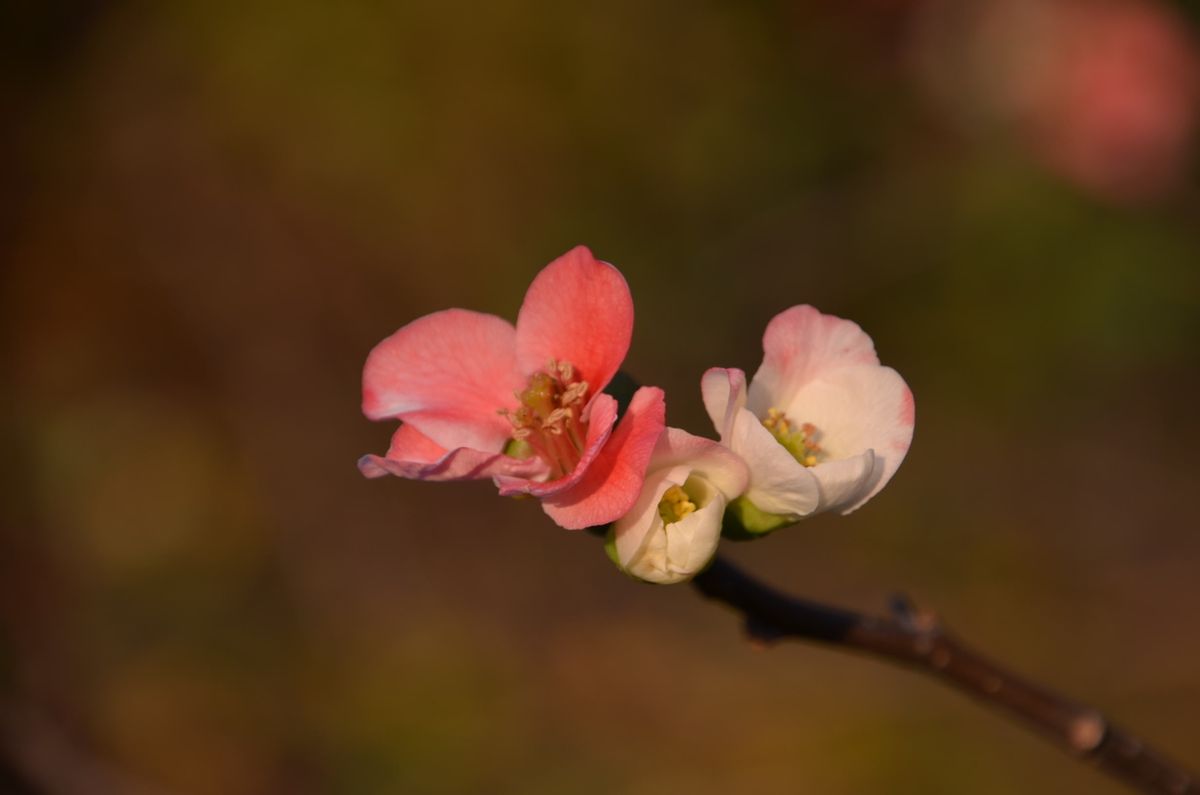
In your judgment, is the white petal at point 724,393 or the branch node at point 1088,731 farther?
the branch node at point 1088,731

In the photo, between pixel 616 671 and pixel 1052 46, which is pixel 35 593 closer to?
pixel 616 671

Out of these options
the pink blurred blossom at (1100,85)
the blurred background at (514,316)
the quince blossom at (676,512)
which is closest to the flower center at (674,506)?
the quince blossom at (676,512)

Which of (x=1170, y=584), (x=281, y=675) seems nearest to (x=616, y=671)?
(x=281, y=675)

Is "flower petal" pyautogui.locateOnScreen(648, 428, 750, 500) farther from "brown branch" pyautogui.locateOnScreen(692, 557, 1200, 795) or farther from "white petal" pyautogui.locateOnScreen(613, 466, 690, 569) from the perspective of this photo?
"brown branch" pyautogui.locateOnScreen(692, 557, 1200, 795)

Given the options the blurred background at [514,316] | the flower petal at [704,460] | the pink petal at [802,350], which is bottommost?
the blurred background at [514,316]

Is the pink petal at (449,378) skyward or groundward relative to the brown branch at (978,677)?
skyward

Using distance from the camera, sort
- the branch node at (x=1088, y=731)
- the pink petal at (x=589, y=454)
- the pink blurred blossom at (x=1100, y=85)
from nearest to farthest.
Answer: the pink petal at (x=589, y=454) < the branch node at (x=1088, y=731) < the pink blurred blossom at (x=1100, y=85)

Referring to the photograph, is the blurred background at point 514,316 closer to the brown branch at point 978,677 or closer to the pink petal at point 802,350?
the brown branch at point 978,677
